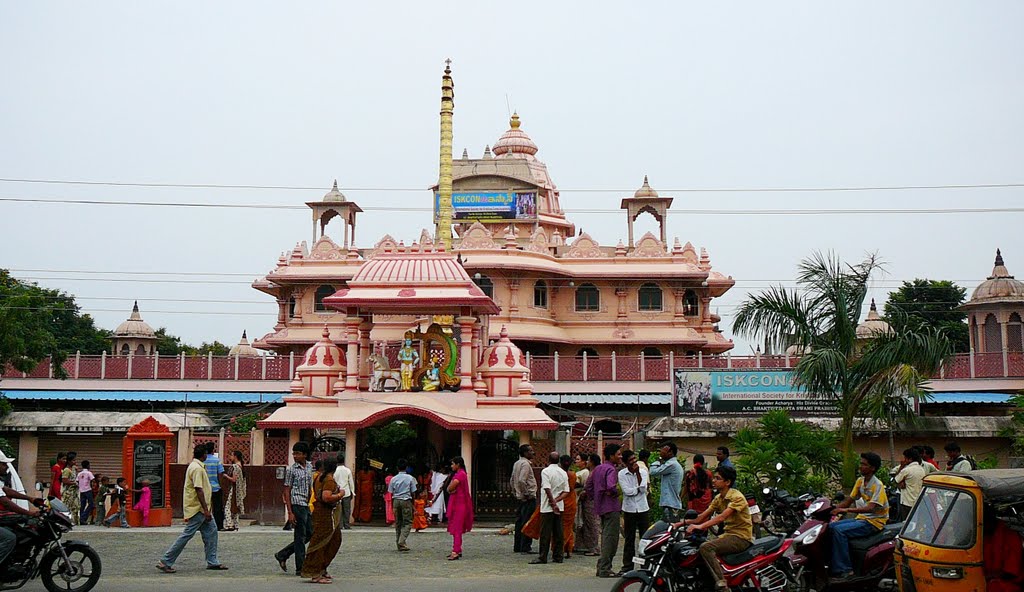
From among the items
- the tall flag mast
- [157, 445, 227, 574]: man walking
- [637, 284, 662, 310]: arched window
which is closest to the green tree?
[637, 284, 662, 310]: arched window

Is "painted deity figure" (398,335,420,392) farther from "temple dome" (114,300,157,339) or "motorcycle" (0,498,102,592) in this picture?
"temple dome" (114,300,157,339)

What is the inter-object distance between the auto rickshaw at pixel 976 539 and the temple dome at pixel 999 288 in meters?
30.4

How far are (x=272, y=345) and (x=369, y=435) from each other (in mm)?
15296

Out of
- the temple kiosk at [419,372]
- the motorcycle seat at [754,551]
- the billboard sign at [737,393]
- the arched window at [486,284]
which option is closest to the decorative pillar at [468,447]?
the temple kiosk at [419,372]

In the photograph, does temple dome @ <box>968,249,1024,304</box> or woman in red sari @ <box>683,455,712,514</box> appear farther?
temple dome @ <box>968,249,1024,304</box>

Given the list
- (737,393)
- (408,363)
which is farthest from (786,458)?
(737,393)

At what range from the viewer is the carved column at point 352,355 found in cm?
2261

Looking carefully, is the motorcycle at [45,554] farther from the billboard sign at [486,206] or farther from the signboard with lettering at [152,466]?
the billboard sign at [486,206]

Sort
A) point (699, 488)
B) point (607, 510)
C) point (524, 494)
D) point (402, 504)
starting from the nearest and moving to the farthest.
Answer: point (607, 510), point (699, 488), point (524, 494), point (402, 504)

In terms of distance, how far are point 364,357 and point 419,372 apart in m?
1.46

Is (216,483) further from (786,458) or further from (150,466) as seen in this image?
(786,458)

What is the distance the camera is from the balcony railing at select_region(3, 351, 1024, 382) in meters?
32.2

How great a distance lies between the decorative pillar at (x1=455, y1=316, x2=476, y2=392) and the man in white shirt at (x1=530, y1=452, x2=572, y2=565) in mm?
7965

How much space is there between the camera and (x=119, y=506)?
2048 cm
